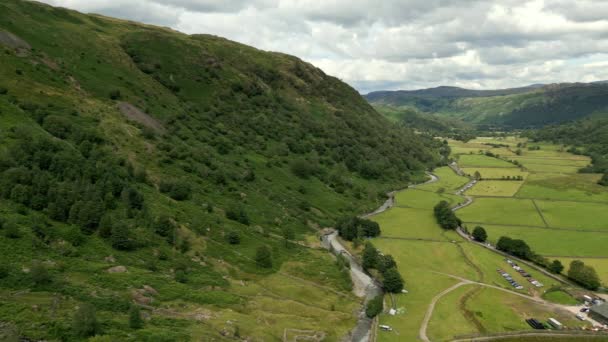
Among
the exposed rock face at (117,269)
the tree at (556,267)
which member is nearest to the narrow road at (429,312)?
the tree at (556,267)

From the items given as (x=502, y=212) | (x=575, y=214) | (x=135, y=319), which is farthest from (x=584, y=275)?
(x=135, y=319)

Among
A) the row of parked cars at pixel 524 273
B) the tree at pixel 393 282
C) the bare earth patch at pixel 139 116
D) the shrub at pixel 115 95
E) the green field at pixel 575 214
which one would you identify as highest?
the shrub at pixel 115 95

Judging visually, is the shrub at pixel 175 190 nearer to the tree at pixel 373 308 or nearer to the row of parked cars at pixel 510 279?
the tree at pixel 373 308

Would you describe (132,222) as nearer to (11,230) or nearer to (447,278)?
(11,230)

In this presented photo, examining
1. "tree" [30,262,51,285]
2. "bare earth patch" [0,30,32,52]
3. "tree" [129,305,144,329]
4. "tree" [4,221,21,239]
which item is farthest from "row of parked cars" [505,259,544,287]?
"bare earth patch" [0,30,32,52]

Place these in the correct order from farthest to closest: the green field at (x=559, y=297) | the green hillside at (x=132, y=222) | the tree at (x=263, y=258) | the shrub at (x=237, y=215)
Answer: the shrub at (x=237, y=215) < the tree at (x=263, y=258) < the green field at (x=559, y=297) < the green hillside at (x=132, y=222)
